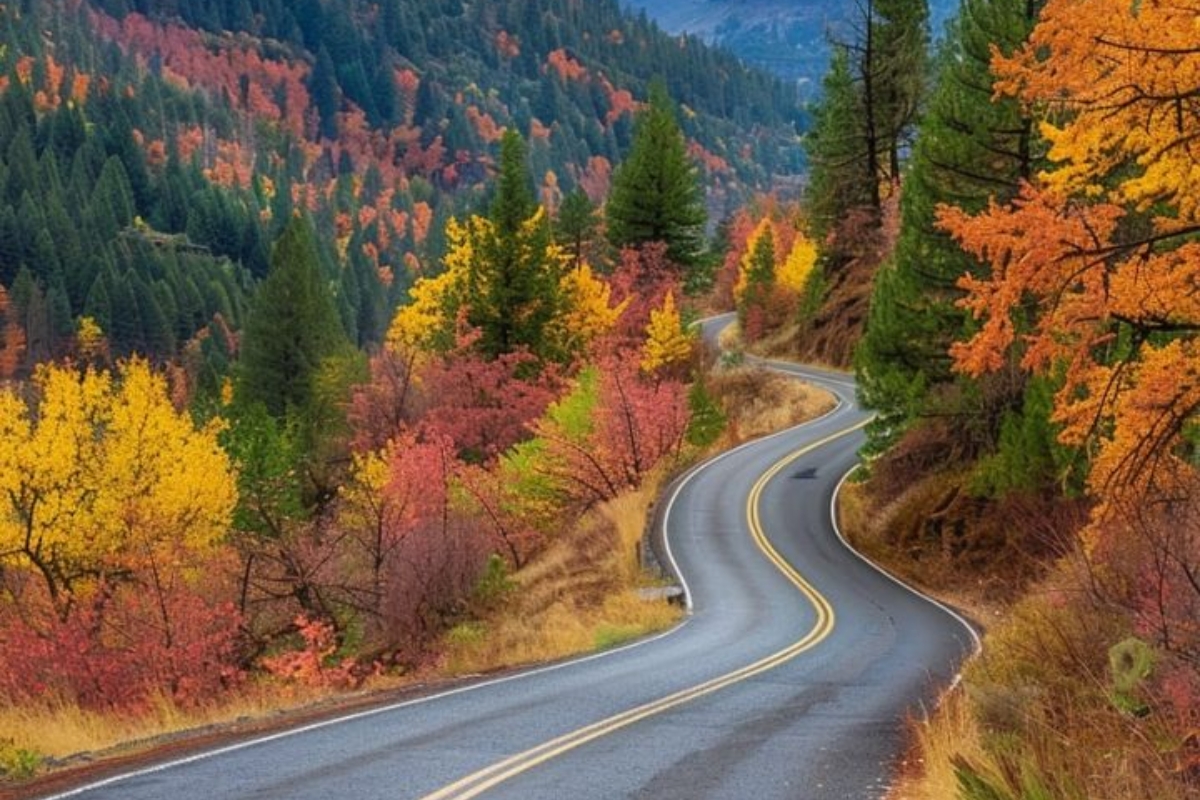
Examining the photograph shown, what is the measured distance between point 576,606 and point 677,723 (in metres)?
13.4

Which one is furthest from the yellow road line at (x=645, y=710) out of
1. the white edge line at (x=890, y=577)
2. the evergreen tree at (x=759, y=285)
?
the evergreen tree at (x=759, y=285)

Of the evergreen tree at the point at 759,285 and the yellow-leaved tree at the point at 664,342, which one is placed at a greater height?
the evergreen tree at the point at 759,285

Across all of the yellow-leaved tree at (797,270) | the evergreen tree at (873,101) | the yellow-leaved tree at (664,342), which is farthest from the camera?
the yellow-leaved tree at (797,270)

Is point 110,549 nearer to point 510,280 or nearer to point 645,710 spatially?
point 510,280

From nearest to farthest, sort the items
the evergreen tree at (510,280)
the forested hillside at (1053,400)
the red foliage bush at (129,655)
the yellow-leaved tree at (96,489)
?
1. the forested hillside at (1053,400)
2. the red foliage bush at (129,655)
3. the yellow-leaved tree at (96,489)
4. the evergreen tree at (510,280)

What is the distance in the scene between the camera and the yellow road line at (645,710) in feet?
30.6

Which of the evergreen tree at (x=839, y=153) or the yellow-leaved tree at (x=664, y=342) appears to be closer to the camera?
the yellow-leaved tree at (x=664, y=342)

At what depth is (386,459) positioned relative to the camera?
38750 mm

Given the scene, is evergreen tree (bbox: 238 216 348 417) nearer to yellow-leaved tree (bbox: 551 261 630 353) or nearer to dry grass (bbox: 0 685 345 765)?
yellow-leaved tree (bbox: 551 261 630 353)

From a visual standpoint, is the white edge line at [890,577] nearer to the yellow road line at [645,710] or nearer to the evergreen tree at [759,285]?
the yellow road line at [645,710]

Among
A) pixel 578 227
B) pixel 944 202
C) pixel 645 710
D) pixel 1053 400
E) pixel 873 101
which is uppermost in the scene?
pixel 873 101

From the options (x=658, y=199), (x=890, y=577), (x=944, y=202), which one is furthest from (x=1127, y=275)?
(x=658, y=199)

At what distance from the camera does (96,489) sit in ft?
99.7

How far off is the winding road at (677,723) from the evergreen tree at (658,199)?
1330 inches
